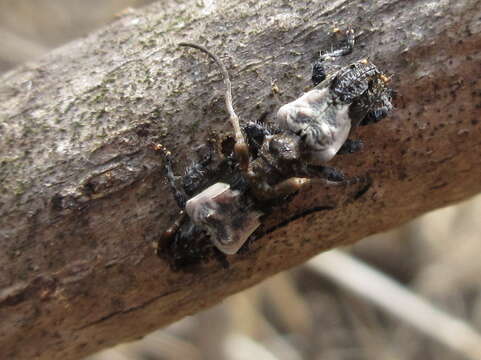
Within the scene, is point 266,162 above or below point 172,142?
below

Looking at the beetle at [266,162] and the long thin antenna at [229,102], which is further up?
the long thin antenna at [229,102]

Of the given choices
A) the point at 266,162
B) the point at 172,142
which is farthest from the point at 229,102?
the point at 266,162

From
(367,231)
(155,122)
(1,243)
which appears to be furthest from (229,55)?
(1,243)

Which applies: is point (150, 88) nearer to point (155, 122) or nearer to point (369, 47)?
point (155, 122)

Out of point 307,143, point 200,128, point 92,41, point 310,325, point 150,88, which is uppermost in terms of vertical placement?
point 92,41

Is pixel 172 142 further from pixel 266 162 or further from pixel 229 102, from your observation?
pixel 266 162

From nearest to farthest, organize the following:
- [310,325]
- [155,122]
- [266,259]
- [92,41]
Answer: [155,122], [266,259], [92,41], [310,325]

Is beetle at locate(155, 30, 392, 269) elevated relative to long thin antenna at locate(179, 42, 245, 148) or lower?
lower

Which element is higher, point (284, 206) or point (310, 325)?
point (284, 206)
